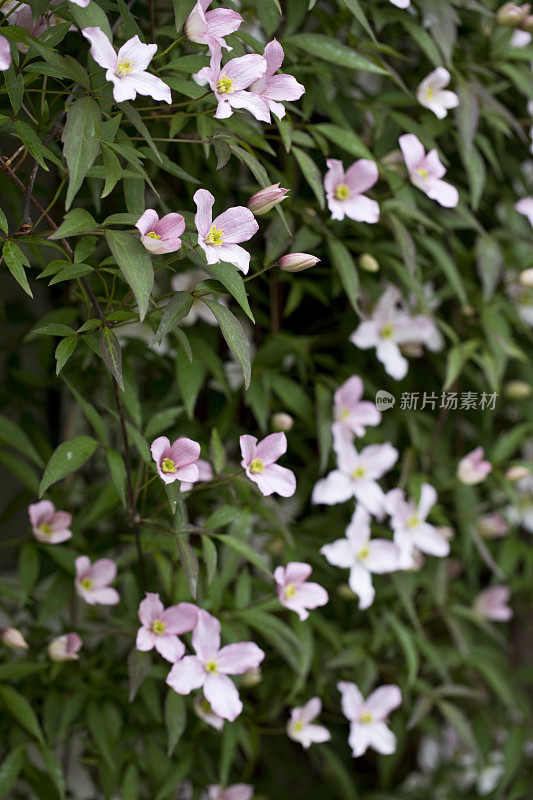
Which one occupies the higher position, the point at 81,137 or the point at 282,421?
the point at 81,137

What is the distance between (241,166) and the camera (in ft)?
3.91

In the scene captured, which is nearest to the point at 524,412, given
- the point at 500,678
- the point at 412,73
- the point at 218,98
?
the point at 500,678

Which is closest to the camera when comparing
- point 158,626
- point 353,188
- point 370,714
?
point 158,626

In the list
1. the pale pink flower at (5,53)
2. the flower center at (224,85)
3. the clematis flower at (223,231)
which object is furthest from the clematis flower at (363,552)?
the pale pink flower at (5,53)

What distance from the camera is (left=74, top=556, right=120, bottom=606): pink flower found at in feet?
3.09

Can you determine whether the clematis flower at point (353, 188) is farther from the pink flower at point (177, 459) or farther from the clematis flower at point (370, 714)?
the clematis flower at point (370, 714)

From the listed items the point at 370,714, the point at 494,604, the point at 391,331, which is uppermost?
the point at 391,331

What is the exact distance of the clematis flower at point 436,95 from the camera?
3.34 ft

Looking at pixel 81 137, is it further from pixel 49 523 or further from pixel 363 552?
pixel 363 552

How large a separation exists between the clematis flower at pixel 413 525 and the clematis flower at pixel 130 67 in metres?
0.63

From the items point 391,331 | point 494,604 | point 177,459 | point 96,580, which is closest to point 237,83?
point 177,459

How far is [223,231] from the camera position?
2.43 feet

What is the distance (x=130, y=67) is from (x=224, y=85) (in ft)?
0.30

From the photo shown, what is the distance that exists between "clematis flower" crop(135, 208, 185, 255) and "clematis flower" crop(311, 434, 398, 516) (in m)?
0.47
